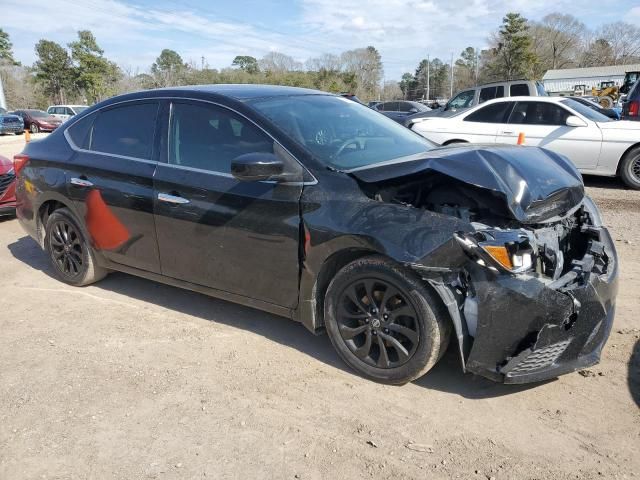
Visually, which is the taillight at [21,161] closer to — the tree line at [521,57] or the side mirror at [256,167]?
the side mirror at [256,167]

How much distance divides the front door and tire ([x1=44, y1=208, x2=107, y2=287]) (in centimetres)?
108

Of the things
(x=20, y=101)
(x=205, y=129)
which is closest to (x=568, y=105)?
(x=205, y=129)

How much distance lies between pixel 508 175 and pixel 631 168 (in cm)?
740

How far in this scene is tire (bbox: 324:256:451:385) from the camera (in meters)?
2.93

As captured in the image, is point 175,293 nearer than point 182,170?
No

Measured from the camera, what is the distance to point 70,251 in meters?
4.88

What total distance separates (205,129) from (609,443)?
10.3 feet

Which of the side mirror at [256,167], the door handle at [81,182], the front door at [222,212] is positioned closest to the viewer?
the side mirror at [256,167]

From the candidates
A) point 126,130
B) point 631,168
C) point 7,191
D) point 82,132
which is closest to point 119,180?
point 126,130

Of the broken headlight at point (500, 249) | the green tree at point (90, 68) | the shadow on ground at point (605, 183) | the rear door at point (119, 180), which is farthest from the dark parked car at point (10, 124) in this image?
the broken headlight at point (500, 249)

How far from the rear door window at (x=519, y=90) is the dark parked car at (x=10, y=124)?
26.8 metres

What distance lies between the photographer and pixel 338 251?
3178mm

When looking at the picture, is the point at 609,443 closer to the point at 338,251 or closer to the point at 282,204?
the point at 338,251

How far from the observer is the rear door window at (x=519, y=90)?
13273mm
